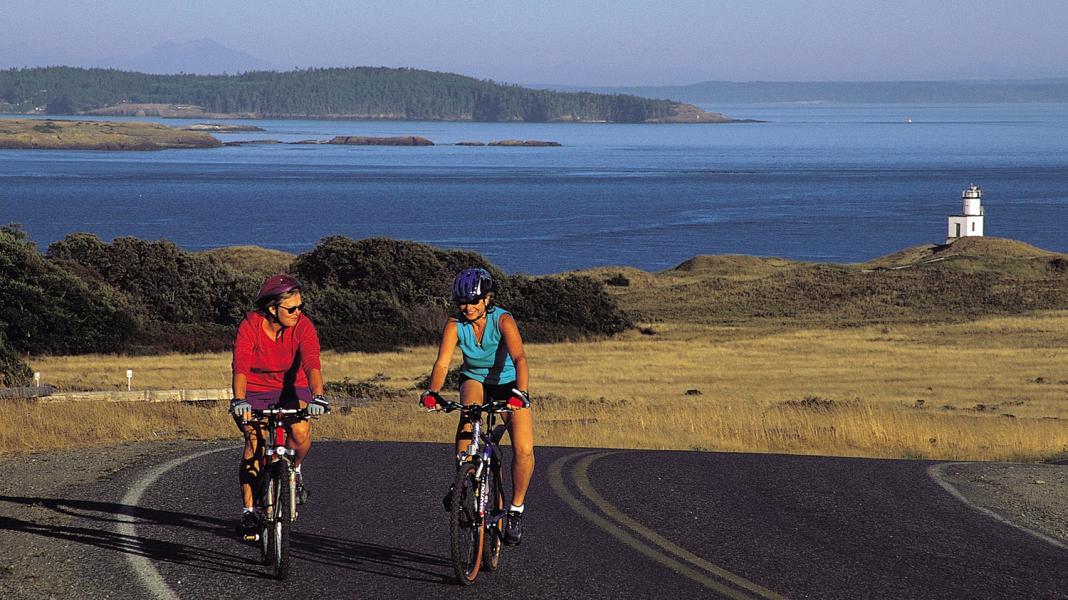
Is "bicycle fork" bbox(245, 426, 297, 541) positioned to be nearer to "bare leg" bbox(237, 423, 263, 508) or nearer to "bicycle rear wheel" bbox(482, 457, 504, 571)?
"bare leg" bbox(237, 423, 263, 508)

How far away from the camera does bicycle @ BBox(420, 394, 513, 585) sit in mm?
7047

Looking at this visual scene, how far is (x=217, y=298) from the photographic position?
43.4 metres

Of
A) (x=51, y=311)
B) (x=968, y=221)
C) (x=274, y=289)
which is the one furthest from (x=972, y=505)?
(x=968, y=221)

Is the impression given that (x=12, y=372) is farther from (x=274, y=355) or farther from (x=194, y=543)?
(x=274, y=355)

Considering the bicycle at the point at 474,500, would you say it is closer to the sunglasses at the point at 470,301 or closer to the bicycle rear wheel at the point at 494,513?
the bicycle rear wheel at the point at 494,513

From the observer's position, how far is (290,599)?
22.1 feet

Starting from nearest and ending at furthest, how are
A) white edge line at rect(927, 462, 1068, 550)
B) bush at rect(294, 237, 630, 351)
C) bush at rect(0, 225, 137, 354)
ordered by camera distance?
white edge line at rect(927, 462, 1068, 550) < bush at rect(0, 225, 137, 354) < bush at rect(294, 237, 630, 351)

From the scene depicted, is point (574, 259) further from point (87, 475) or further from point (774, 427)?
point (87, 475)

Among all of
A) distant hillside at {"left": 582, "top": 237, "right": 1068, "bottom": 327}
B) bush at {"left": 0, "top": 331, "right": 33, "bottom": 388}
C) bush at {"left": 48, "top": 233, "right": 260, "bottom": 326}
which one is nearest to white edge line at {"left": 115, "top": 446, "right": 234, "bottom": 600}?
bush at {"left": 0, "top": 331, "right": 33, "bottom": 388}

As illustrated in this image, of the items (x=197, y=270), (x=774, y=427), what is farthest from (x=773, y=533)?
(x=197, y=270)

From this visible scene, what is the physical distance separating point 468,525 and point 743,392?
78.4 ft

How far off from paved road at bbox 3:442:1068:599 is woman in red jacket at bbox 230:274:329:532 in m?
0.69

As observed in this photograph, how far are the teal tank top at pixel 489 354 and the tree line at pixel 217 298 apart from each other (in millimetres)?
28024

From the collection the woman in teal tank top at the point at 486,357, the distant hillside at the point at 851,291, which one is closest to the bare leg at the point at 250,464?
the woman in teal tank top at the point at 486,357
